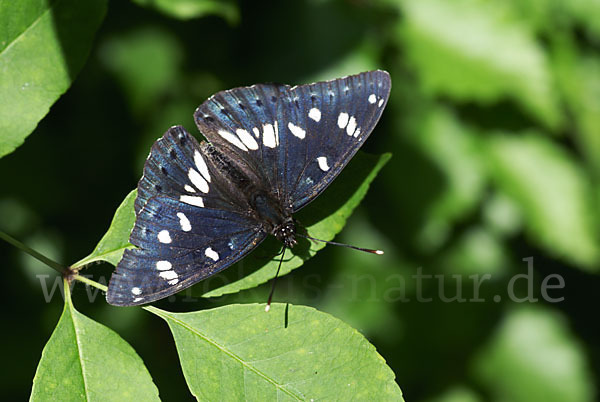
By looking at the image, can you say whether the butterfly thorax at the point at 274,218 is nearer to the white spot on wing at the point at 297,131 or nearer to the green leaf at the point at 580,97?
the white spot on wing at the point at 297,131

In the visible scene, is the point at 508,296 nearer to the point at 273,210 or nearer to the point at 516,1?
the point at 516,1

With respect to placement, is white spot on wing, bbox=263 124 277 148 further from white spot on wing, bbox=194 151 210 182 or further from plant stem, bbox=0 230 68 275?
plant stem, bbox=0 230 68 275

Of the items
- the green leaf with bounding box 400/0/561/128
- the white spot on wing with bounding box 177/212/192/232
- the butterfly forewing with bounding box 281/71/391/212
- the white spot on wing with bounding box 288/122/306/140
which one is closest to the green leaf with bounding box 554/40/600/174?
the green leaf with bounding box 400/0/561/128

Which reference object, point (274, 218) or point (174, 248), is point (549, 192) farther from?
point (174, 248)

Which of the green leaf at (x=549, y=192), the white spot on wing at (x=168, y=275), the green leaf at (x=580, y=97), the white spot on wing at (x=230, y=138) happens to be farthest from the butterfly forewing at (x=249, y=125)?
the green leaf at (x=580, y=97)

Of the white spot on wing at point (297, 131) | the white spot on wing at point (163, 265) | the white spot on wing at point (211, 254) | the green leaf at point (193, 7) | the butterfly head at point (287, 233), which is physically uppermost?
the green leaf at point (193, 7)

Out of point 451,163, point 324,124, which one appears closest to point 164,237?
point 324,124

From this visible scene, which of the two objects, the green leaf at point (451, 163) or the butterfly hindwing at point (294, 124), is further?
the green leaf at point (451, 163)
